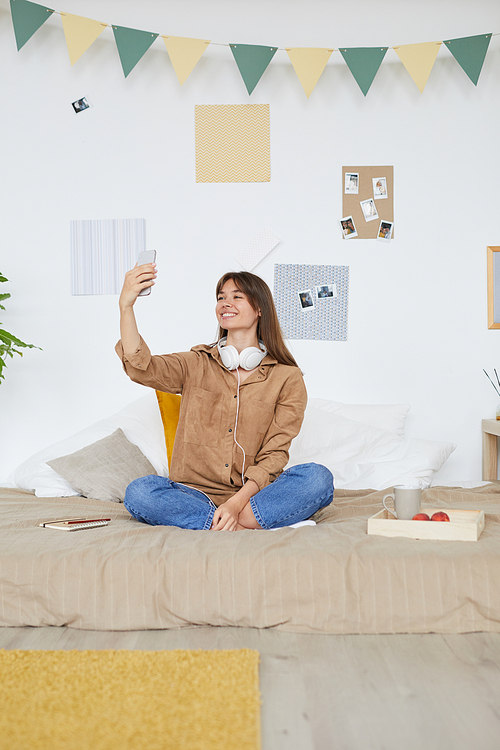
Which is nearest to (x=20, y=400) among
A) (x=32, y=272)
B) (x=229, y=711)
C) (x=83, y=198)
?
(x=32, y=272)

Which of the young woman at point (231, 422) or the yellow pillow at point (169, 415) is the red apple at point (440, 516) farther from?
the yellow pillow at point (169, 415)

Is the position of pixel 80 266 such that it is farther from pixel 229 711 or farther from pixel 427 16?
pixel 229 711

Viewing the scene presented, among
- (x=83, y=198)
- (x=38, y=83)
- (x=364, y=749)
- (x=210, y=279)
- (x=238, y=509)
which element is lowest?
(x=364, y=749)

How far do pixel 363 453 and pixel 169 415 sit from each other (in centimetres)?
71

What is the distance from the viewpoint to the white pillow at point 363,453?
2.06 metres

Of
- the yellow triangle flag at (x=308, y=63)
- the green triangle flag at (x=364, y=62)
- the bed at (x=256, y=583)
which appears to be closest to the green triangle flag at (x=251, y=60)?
the yellow triangle flag at (x=308, y=63)

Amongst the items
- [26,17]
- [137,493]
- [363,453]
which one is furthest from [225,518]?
[26,17]

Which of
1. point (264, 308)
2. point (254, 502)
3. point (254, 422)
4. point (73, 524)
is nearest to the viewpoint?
point (73, 524)

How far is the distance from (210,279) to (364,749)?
2.08 metres

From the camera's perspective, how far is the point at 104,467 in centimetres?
194

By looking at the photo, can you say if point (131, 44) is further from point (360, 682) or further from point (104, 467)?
point (360, 682)

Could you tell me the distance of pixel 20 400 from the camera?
2.67 meters

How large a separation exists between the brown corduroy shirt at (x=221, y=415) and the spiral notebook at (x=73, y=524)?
0.30 metres

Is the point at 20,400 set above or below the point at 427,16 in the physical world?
below
